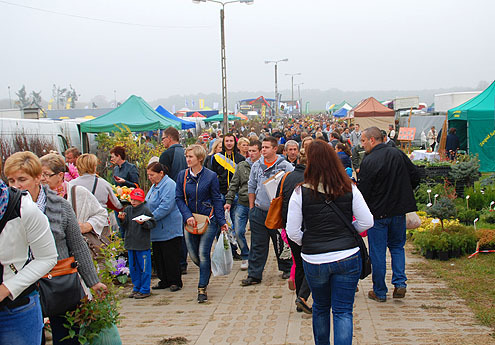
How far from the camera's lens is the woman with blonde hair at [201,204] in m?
6.67

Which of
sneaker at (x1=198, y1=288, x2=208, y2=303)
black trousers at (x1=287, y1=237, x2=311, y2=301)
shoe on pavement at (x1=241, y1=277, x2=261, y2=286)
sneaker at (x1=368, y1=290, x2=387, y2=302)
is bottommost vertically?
shoe on pavement at (x1=241, y1=277, x2=261, y2=286)

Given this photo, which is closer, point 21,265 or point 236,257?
point 21,265

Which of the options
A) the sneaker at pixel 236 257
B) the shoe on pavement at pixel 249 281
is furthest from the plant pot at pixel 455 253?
the sneaker at pixel 236 257

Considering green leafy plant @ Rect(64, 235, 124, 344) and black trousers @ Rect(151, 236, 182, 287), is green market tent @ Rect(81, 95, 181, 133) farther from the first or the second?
green leafy plant @ Rect(64, 235, 124, 344)

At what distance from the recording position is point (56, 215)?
3580 mm

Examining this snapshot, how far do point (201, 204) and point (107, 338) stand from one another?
2.79m

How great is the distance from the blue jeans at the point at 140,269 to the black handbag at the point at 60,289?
3.25 metres

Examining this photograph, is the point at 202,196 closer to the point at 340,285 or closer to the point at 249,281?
the point at 249,281

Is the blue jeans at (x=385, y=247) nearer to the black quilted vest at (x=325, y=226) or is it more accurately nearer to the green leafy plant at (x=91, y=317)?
the black quilted vest at (x=325, y=226)

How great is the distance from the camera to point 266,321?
18.9 ft

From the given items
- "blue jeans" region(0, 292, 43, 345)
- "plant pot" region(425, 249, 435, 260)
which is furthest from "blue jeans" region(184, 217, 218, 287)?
"blue jeans" region(0, 292, 43, 345)

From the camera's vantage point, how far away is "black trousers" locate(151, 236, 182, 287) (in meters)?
7.27

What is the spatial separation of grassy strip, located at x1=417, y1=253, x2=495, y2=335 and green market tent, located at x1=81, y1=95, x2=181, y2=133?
10.8 m

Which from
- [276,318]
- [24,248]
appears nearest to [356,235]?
[276,318]
